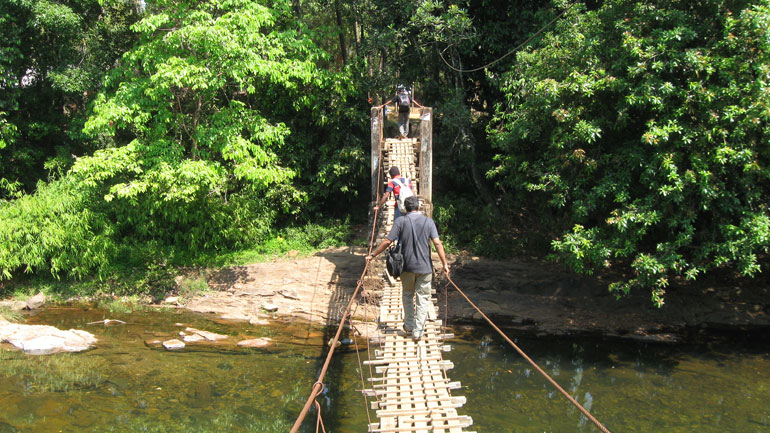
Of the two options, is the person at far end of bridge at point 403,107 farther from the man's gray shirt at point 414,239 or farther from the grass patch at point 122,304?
the grass patch at point 122,304

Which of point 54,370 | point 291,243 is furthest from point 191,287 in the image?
point 54,370

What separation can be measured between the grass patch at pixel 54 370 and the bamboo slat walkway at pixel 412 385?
3954mm

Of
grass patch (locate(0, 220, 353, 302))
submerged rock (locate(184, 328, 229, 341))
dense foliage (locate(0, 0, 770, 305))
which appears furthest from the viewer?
grass patch (locate(0, 220, 353, 302))

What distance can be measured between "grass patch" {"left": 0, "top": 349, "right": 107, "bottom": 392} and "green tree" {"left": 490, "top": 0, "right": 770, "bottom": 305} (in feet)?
21.1

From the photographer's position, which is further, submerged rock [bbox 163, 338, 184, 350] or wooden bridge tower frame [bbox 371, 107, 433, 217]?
wooden bridge tower frame [bbox 371, 107, 433, 217]

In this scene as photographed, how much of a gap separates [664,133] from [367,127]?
6.46 metres

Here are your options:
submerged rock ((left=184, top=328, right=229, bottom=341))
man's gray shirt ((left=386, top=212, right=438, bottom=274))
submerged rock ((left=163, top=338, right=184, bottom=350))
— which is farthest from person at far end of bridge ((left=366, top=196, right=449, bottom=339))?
submerged rock ((left=184, top=328, right=229, bottom=341))

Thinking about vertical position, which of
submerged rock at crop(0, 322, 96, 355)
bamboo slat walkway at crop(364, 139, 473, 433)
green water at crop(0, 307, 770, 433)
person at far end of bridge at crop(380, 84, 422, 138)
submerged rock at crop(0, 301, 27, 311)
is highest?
person at far end of bridge at crop(380, 84, 422, 138)

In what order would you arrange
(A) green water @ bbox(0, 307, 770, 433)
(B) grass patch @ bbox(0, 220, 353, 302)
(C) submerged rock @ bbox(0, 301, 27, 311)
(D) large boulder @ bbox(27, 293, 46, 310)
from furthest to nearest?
(B) grass patch @ bbox(0, 220, 353, 302) → (D) large boulder @ bbox(27, 293, 46, 310) → (C) submerged rock @ bbox(0, 301, 27, 311) → (A) green water @ bbox(0, 307, 770, 433)

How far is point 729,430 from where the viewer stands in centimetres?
562

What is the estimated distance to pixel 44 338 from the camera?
7.62m

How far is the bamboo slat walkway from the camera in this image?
388cm

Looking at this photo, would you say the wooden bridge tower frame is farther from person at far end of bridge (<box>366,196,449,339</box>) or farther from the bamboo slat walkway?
person at far end of bridge (<box>366,196,449,339</box>)

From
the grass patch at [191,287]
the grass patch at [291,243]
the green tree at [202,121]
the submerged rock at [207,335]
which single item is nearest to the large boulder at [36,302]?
the green tree at [202,121]
